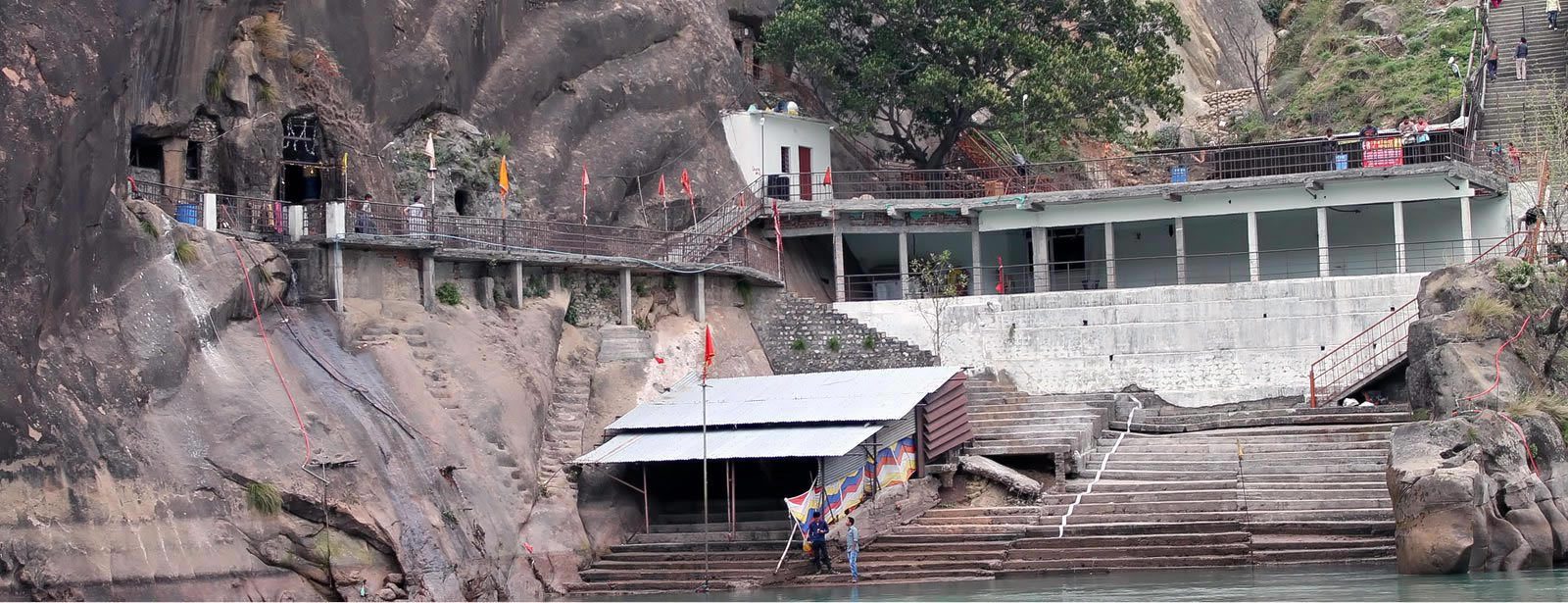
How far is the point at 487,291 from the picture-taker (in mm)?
37688

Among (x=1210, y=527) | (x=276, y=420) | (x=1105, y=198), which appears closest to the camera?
(x=276, y=420)

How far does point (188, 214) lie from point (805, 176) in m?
20.1

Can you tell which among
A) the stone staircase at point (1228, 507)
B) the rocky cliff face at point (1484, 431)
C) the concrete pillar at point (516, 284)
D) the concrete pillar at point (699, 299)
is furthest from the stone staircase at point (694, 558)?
the rocky cliff face at point (1484, 431)

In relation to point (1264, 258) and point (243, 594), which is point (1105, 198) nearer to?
point (1264, 258)

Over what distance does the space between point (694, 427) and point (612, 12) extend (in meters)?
13.8

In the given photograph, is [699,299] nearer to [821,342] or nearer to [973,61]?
[821,342]

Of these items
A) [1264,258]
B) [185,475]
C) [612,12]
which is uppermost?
[612,12]

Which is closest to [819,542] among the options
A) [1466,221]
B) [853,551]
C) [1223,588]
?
[853,551]

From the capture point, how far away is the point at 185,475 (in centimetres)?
2877

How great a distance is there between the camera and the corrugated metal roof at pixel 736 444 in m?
33.6

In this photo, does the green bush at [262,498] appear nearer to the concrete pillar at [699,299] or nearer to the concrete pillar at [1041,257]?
the concrete pillar at [699,299]

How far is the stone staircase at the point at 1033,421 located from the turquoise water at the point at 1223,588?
5.12 metres

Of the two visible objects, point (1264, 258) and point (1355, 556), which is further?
point (1264, 258)

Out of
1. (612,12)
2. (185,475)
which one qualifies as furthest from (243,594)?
(612,12)
